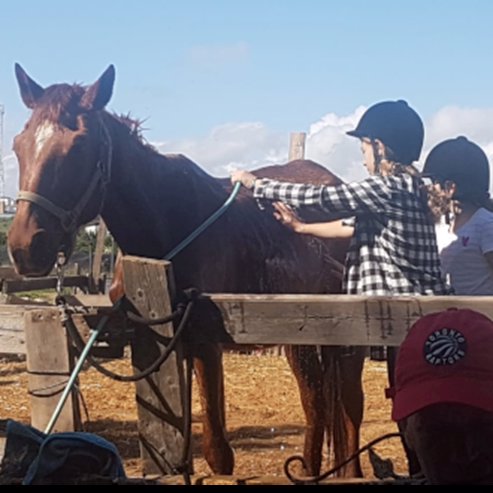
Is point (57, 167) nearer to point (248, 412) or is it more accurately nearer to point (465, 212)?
point (465, 212)

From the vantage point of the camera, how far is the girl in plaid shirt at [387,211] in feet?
11.8

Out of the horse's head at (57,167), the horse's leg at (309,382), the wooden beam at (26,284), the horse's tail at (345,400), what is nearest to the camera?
the horse's head at (57,167)

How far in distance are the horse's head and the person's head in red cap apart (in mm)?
2389

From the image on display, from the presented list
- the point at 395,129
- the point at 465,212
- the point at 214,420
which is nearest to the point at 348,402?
the point at 214,420

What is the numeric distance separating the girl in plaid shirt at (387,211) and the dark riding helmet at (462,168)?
0.37 feet

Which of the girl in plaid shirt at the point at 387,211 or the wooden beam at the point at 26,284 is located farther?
the wooden beam at the point at 26,284

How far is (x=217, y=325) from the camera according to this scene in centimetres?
287

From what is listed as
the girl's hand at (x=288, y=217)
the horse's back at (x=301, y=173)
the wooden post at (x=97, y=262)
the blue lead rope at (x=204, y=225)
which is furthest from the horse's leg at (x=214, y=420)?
the wooden post at (x=97, y=262)

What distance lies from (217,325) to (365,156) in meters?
1.46

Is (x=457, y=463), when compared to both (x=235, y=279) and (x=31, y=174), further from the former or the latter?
(x=235, y=279)

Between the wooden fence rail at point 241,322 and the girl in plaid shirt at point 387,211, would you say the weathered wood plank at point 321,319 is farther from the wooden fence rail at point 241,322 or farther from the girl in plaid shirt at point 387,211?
the girl in plaid shirt at point 387,211

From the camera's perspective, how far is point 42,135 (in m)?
3.88

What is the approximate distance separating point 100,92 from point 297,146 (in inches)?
248

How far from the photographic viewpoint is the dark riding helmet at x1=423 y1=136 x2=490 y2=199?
152 inches
